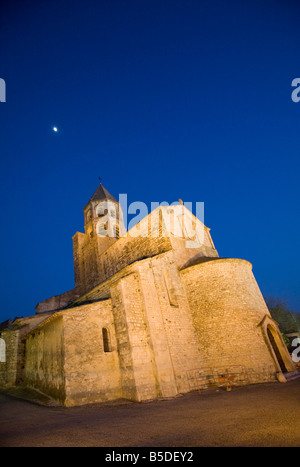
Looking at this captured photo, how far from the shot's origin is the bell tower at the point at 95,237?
23.3m

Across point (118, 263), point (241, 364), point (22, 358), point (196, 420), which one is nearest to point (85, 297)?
point (118, 263)

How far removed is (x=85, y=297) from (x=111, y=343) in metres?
5.80

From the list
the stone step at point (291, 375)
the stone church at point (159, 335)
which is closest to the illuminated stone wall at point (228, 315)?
the stone church at point (159, 335)

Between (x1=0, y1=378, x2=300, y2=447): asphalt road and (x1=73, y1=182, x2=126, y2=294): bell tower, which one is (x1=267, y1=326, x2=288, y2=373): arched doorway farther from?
(x1=73, y1=182, x2=126, y2=294): bell tower

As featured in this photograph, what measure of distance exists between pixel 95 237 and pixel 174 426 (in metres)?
20.5

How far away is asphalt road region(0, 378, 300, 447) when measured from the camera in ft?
13.2

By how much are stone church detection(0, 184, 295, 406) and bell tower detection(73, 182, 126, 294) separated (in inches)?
318

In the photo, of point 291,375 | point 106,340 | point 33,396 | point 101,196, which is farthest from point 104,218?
point 291,375

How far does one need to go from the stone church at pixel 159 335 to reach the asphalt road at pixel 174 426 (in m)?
1.79

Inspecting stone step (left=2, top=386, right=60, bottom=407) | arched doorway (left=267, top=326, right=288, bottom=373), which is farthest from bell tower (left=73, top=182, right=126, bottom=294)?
arched doorway (left=267, top=326, right=288, bottom=373)

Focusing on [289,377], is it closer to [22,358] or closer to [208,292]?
[208,292]

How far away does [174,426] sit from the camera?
5070 millimetres

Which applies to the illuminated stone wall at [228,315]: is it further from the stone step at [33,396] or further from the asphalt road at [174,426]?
the stone step at [33,396]

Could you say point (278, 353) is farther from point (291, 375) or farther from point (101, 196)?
point (101, 196)
